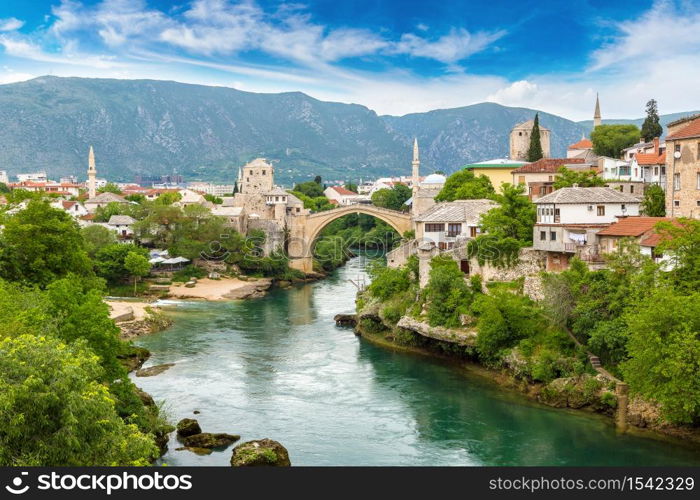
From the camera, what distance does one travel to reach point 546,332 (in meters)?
30.7

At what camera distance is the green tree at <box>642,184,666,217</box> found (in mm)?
37031

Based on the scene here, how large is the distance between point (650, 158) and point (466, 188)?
13.6 metres

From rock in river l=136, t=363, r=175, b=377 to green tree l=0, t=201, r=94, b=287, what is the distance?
20.8 feet

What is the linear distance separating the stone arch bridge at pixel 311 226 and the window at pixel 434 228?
2570 centimetres

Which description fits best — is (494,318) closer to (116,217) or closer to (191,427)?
(191,427)

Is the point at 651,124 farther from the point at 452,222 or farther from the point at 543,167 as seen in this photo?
the point at 452,222

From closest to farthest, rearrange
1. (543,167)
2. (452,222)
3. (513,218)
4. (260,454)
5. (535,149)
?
(260,454)
(513,218)
(452,222)
(543,167)
(535,149)

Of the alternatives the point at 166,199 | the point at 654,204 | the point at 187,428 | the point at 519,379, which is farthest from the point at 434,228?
the point at 166,199

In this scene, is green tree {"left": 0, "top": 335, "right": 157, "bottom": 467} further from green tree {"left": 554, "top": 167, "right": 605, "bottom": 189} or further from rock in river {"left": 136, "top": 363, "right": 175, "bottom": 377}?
green tree {"left": 554, "top": 167, "right": 605, "bottom": 189}

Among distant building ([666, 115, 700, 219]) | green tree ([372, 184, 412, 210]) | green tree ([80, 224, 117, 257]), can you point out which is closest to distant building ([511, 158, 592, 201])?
distant building ([666, 115, 700, 219])

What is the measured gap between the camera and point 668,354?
22750mm

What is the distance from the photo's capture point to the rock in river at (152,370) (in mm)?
32500

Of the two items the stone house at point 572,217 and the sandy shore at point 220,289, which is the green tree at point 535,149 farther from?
the stone house at point 572,217

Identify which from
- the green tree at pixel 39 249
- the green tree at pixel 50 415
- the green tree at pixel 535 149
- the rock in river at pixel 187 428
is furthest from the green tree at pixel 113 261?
→ the green tree at pixel 50 415
